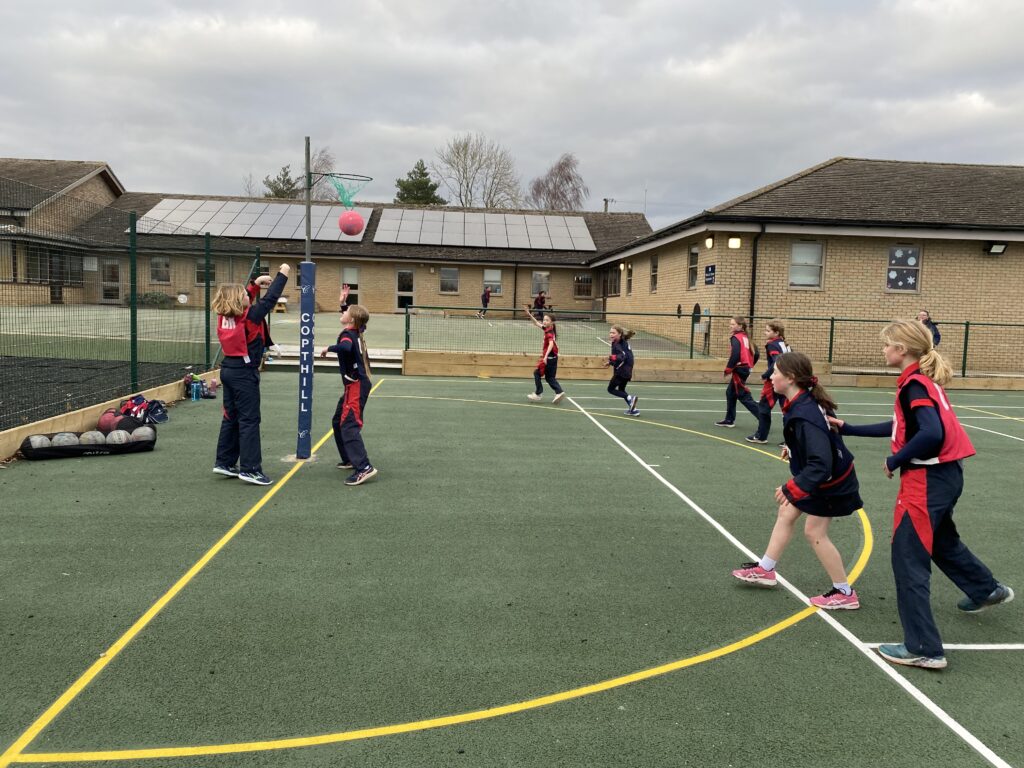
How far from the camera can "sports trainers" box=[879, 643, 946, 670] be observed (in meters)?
3.82

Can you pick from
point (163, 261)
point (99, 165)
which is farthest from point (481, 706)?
point (99, 165)

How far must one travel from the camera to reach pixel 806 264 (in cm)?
2105

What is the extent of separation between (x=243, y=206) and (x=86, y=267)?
29.1 metres

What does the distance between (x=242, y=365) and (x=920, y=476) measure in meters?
5.84

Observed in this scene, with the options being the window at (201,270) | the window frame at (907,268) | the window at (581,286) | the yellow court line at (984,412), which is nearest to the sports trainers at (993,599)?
the yellow court line at (984,412)

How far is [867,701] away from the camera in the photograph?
3551 millimetres

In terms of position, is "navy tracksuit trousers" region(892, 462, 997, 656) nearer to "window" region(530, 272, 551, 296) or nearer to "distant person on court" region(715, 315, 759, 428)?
"distant person on court" region(715, 315, 759, 428)

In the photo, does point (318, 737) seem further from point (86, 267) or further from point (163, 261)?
point (163, 261)

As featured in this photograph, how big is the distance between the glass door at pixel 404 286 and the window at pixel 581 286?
26.5 ft

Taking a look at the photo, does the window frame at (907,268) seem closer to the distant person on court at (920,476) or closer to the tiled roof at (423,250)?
the tiled roof at (423,250)

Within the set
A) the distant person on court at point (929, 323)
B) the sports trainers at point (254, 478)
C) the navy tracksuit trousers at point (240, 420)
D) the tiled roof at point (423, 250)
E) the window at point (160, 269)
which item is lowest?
the sports trainers at point (254, 478)

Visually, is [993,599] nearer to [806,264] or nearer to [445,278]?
[806,264]

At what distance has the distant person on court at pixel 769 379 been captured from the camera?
33.4 feet

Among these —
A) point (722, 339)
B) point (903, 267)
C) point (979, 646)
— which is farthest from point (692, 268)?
point (979, 646)
